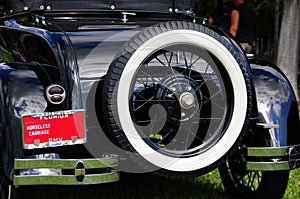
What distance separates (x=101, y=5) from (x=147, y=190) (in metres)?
1.43

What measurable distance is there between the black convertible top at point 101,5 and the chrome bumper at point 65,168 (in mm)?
1331

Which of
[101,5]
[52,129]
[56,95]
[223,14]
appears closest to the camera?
[52,129]

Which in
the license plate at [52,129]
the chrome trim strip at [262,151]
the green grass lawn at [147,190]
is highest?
the license plate at [52,129]

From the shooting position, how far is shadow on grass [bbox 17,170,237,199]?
4.21 metres

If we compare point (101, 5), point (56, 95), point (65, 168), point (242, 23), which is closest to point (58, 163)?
point (65, 168)

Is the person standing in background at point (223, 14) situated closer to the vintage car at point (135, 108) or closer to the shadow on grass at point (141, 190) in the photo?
the shadow on grass at point (141, 190)

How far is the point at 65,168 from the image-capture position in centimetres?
296

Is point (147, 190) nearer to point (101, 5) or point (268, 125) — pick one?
point (268, 125)

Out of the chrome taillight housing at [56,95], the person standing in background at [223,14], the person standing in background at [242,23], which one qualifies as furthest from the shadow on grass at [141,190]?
the person standing in background at [223,14]

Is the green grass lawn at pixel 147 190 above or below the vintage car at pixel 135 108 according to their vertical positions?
below

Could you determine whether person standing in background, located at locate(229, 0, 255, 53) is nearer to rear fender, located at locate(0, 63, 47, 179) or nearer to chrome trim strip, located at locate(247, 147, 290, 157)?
chrome trim strip, located at locate(247, 147, 290, 157)

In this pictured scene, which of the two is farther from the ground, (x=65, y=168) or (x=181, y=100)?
(x=181, y=100)

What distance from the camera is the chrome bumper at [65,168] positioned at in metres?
2.94

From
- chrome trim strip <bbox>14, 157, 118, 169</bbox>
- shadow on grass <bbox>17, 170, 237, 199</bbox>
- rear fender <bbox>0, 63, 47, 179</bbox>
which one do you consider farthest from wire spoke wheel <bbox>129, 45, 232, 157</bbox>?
shadow on grass <bbox>17, 170, 237, 199</bbox>
